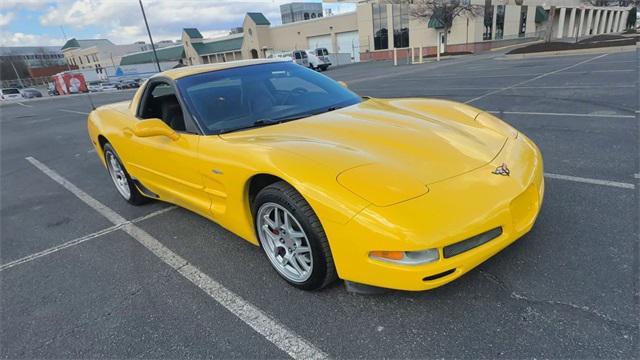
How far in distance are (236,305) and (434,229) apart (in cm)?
124

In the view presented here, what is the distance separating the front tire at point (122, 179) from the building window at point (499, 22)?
40.7m

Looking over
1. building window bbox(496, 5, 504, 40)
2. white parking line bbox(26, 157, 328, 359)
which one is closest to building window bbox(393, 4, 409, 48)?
building window bbox(496, 5, 504, 40)

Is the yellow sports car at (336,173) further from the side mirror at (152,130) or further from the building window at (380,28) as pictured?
the building window at (380,28)

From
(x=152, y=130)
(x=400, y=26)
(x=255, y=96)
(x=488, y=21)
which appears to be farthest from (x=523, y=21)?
(x=152, y=130)

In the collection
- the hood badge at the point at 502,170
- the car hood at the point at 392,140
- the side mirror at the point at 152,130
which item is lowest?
the hood badge at the point at 502,170

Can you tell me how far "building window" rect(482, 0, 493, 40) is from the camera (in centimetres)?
3409

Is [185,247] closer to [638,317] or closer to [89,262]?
[89,262]

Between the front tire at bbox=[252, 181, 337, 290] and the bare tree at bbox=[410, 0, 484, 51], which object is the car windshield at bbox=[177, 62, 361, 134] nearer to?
the front tire at bbox=[252, 181, 337, 290]

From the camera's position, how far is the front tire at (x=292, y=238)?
1891 mm

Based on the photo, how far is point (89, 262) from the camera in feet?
9.18

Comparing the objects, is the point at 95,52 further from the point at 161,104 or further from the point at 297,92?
the point at 297,92

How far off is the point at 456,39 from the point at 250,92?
3618 centimetres

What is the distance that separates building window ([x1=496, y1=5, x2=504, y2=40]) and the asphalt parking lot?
127 ft

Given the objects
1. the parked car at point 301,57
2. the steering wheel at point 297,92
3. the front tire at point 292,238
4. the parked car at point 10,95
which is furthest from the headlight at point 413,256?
the parked car at point 10,95
